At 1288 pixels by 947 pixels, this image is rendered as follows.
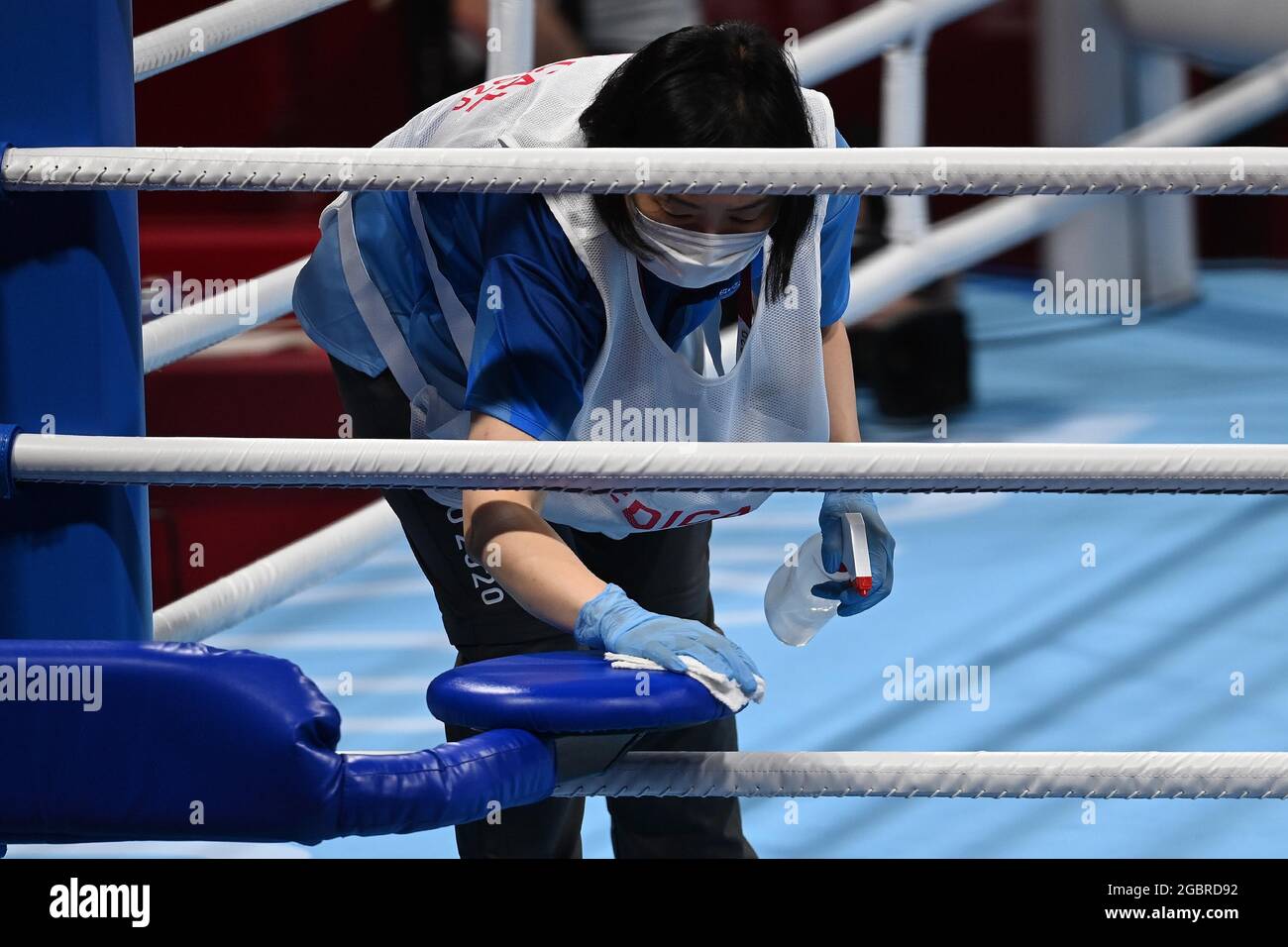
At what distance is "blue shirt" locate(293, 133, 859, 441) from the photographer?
1101 millimetres

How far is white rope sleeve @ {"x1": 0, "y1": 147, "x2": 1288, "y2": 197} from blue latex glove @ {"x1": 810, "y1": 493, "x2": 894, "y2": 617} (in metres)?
0.40

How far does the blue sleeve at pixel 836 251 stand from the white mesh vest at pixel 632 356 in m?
0.06

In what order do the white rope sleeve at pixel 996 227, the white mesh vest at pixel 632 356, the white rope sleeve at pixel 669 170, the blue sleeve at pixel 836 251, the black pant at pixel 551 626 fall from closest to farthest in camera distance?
the white rope sleeve at pixel 669 170 < the white mesh vest at pixel 632 356 < the blue sleeve at pixel 836 251 < the black pant at pixel 551 626 < the white rope sleeve at pixel 996 227

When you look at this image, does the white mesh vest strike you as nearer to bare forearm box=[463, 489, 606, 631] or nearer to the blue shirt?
the blue shirt

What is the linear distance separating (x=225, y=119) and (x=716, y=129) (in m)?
3.70

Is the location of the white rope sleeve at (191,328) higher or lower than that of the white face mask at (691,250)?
higher

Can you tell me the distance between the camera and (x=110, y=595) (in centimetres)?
107

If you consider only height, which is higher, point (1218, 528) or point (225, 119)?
point (225, 119)

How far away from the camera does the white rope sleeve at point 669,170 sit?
0.92 meters

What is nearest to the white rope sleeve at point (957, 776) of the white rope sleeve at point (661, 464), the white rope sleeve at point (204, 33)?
the white rope sleeve at point (661, 464)

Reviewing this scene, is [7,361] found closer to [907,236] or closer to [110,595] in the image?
[110,595]

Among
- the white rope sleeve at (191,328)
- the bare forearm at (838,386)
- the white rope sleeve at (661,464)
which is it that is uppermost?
the white rope sleeve at (191,328)

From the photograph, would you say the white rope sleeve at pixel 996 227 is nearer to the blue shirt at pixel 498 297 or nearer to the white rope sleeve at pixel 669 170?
the blue shirt at pixel 498 297
